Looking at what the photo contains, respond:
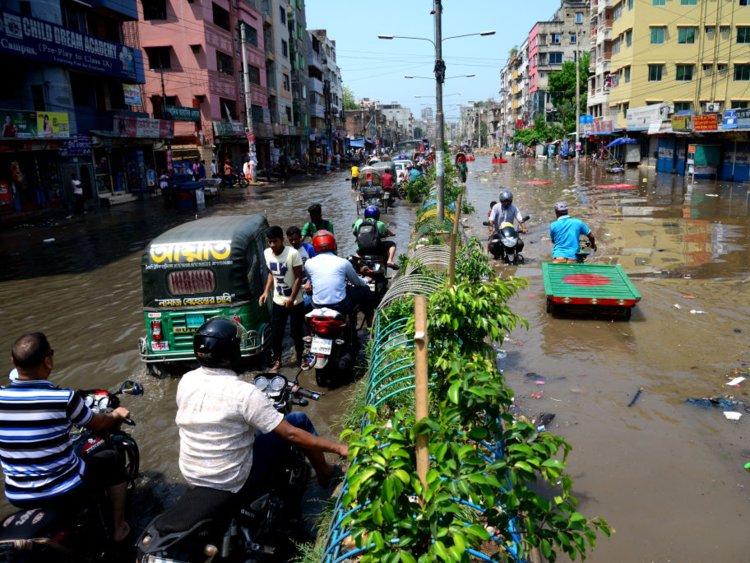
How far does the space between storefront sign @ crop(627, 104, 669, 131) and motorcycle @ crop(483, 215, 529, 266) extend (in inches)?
1318

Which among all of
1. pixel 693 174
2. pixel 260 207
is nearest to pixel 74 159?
pixel 260 207

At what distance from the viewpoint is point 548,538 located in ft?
8.48

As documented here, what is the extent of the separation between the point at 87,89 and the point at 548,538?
34179mm

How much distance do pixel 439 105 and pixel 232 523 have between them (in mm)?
14635

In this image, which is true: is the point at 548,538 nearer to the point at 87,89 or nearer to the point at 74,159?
the point at 74,159

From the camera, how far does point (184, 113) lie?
36938 mm

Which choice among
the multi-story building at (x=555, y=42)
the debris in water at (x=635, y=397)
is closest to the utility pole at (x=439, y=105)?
the debris in water at (x=635, y=397)

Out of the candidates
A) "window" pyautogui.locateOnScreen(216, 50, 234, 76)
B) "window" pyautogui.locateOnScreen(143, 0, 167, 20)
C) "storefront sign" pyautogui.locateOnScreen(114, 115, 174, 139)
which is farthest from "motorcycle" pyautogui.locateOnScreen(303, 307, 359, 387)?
"window" pyautogui.locateOnScreen(216, 50, 234, 76)

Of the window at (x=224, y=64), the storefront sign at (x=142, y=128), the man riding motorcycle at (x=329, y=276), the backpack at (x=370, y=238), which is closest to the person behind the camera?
the man riding motorcycle at (x=329, y=276)

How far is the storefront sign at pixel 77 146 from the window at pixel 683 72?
46.8 meters

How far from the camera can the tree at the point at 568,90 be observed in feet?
247

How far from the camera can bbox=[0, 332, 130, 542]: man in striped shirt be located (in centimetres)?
346

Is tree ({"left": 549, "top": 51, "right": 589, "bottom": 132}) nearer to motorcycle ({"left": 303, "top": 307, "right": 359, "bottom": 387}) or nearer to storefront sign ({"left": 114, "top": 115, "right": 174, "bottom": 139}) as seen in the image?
storefront sign ({"left": 114, "top": 115, "right": 174, "bottom": 139})

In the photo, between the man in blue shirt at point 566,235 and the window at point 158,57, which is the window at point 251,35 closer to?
the window at point 158,57
